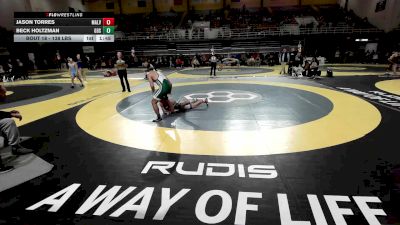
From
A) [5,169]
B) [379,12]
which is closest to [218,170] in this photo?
[5,169]

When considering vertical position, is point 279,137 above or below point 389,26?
below

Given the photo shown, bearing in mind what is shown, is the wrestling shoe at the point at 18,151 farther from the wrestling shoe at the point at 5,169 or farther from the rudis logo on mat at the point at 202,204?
the rudis logo on mat at the point at 202,204

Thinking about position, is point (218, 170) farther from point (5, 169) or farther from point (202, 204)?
point (5, 169)

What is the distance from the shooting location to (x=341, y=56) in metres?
26.8

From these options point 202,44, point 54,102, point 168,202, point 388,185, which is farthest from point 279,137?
point 202,44

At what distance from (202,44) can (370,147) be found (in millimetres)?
25271

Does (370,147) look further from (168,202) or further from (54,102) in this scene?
(54,102)

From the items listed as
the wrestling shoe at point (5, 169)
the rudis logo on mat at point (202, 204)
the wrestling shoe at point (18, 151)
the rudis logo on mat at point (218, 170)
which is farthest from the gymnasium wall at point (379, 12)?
the wrestling shoe at point (5, 169)
